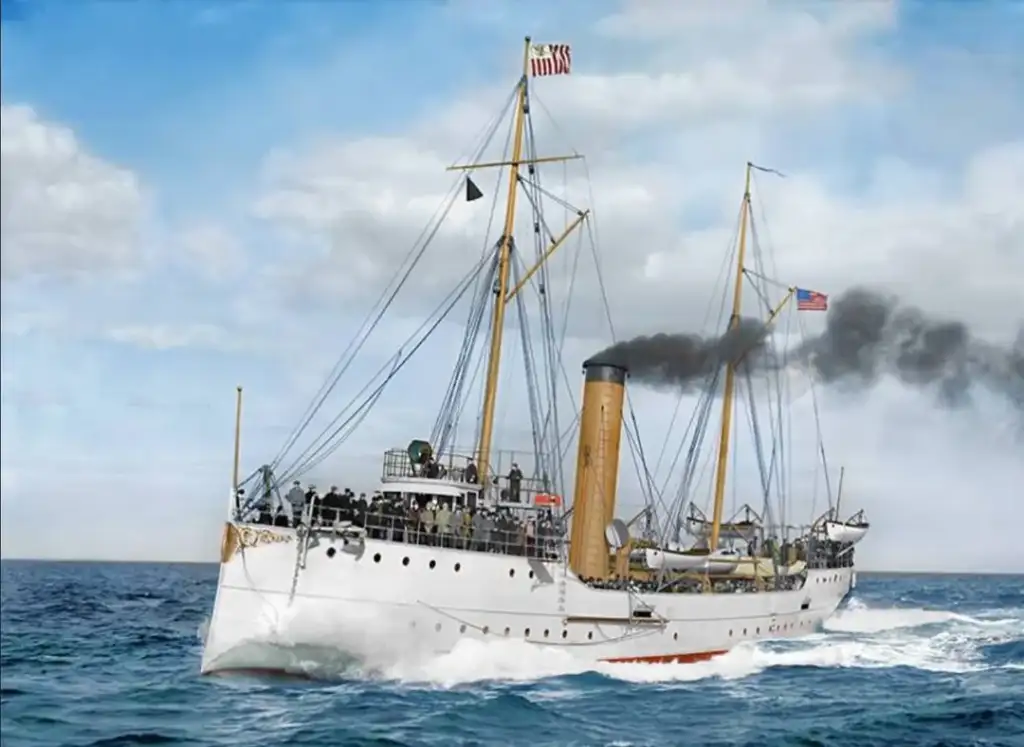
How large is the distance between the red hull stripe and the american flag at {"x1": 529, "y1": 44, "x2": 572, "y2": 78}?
15.8 m

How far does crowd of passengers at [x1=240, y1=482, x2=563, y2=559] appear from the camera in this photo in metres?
25.1

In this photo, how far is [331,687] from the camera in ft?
76.8

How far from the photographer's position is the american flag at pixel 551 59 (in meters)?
29.4

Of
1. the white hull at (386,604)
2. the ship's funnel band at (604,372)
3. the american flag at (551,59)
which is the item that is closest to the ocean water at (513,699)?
the white hull at (386,604)

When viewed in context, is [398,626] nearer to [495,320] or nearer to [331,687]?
[331,687]

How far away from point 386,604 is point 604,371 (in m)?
10.5

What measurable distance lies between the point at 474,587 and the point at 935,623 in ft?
96.5

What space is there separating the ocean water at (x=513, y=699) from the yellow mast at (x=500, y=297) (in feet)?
18.4

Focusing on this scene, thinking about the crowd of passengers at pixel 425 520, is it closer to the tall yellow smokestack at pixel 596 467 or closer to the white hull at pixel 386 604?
the white hull at pixel 386 604

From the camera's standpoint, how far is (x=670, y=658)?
30.6 m

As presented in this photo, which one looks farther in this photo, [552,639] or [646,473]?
[646,473]

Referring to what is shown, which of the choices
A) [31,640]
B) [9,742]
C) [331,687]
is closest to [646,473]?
[331,687]

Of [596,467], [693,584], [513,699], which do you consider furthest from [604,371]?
[513,699]

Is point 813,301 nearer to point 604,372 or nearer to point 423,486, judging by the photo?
point 604,372
